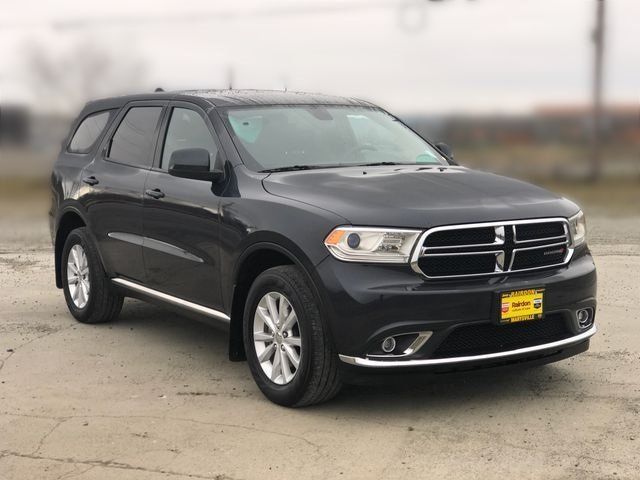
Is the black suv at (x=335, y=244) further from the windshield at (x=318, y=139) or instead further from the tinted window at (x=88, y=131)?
the tinted window at (x=88, y=131)

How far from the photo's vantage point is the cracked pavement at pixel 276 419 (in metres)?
4.39

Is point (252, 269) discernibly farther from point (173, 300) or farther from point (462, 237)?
point (462, 237)

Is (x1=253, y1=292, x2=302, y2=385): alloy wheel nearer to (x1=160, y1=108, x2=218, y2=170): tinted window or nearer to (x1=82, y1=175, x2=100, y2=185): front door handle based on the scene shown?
(x1=160, y1=108, x2=218, y2=170): tinted window

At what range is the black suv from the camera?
4812 millimetres

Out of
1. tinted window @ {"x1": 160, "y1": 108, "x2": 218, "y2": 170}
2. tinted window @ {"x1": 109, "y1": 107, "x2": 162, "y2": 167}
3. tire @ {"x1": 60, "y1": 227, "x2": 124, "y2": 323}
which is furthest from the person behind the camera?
tire @ {"x1": 60, "y1": 227, "x2": 124, "y2": 323}

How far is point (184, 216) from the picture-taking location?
606cm

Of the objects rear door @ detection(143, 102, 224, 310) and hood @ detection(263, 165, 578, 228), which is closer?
hood @ detection(263, 165, 578, 228)

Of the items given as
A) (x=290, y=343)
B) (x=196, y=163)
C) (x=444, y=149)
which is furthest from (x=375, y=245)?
(x=444, y=149)

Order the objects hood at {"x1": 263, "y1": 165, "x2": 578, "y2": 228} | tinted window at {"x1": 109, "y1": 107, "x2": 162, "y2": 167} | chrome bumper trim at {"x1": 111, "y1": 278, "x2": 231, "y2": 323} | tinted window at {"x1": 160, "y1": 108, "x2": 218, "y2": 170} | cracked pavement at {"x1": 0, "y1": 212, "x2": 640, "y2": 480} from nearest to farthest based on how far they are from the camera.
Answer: cracked pavement at {"x1": 0, "y1": 212, "x2": 640, "y2": 480} → hood at {"x1": 263, "y1": 165, "x2": 578, "y2": 228} → chrome bumper trim at {"x1": 111, "y1": 278, "x2": 231, "y2": 323} → tinted window at {"x1": 160, "y1": 108, "x2": 218, "y2": 170} → tinted window at {"x1": 109, "y1": 107, "x2": 162, "y2": 167}

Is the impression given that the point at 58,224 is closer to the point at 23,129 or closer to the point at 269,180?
the point at 269,180

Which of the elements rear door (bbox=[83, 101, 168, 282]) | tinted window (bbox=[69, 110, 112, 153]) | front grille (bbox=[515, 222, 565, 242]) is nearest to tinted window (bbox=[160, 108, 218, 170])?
rear door (bbox=[83, 101, 168, 282])

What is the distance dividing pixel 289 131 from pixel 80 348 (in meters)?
2.28

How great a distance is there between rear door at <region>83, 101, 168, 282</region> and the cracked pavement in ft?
2.25

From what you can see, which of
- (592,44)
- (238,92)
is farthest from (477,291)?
(592,44)
